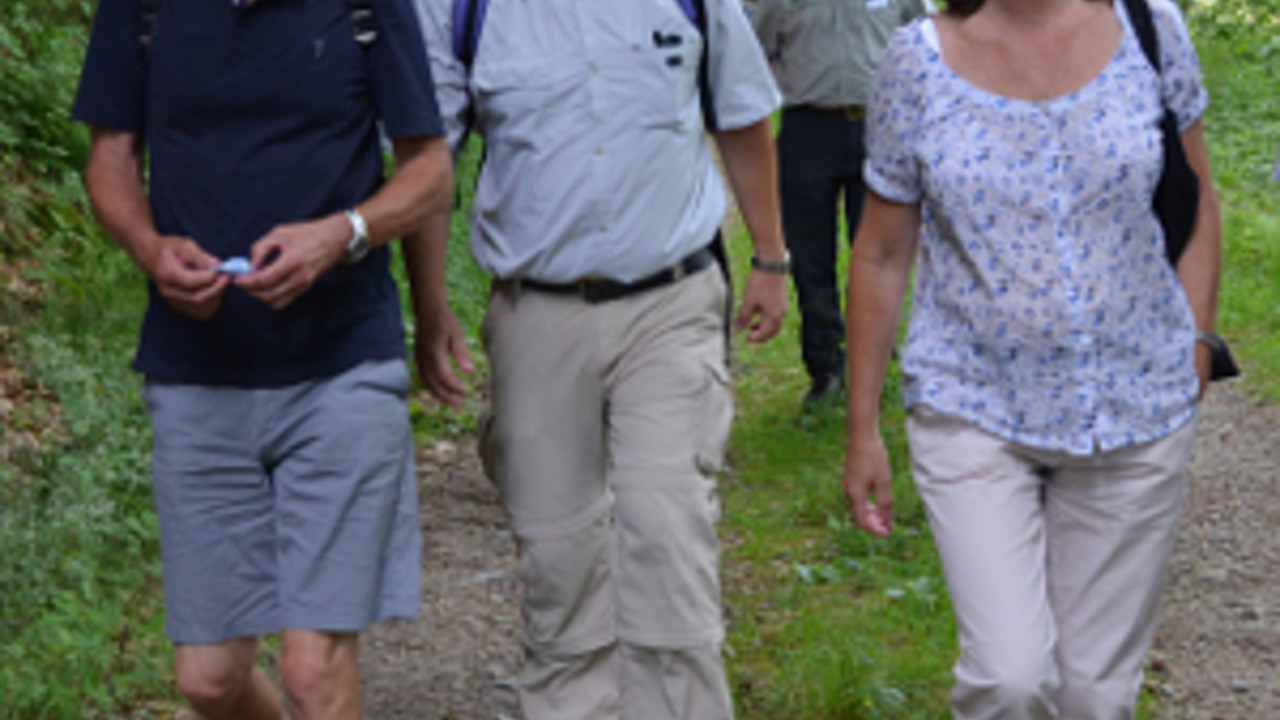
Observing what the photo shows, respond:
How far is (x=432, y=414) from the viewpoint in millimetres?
9281

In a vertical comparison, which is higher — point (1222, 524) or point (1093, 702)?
point (1093, 702)

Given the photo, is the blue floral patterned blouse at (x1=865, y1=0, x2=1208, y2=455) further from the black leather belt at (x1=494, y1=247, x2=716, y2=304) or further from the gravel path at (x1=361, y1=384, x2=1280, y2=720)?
the gravel path at (x1=361, y1=384, x2=1280, y2=720)

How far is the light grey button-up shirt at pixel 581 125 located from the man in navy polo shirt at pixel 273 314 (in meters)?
0.45

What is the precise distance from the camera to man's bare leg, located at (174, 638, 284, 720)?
4.14 metres

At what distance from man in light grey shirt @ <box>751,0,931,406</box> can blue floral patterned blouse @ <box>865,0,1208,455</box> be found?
5.00 metres

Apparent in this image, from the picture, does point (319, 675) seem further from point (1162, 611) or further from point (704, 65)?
point (1162, 611)

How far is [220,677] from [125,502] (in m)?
2.72

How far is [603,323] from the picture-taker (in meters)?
4.68

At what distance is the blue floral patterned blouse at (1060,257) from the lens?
3.60 metres

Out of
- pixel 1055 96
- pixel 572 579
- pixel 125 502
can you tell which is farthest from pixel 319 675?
pixel 125 502

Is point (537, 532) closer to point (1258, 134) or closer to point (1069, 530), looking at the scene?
point (1069, 530)

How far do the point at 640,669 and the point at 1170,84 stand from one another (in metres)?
1.92

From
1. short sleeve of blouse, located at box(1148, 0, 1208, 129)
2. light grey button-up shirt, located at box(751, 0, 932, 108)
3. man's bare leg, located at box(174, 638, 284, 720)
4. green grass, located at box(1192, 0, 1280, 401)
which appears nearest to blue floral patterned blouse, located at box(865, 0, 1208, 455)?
short sleeve of blouse, located at box(1148, 0, 1208, 129)

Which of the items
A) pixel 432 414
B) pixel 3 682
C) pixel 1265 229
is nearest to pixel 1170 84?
pixel 3 682
